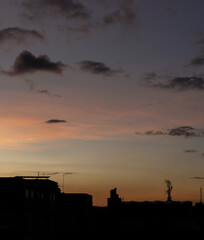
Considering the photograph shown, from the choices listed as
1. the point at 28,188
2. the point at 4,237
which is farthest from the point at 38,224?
the point at 4,237

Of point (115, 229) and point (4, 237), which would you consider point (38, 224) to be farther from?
point (115, 229)

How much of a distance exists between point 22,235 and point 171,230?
50.4 meters

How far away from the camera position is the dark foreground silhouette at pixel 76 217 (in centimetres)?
5672

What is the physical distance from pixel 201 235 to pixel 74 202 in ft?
114

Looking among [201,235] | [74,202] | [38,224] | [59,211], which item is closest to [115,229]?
[74,202]

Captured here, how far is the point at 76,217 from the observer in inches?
4031

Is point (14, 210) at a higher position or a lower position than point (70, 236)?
higher

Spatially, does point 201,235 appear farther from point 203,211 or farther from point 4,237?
point 4,237

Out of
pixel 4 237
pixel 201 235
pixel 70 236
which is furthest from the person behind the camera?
pixel 201 235

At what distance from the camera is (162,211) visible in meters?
104

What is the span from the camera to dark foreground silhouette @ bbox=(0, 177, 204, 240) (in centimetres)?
5672

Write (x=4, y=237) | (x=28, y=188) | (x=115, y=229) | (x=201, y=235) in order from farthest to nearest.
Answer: (x=115, y=229)
(x=201, y=235)
(x=28, y=188)
(x=4, y=237)

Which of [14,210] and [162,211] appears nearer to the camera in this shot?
[14,210]

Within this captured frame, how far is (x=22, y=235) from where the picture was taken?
5525cm
